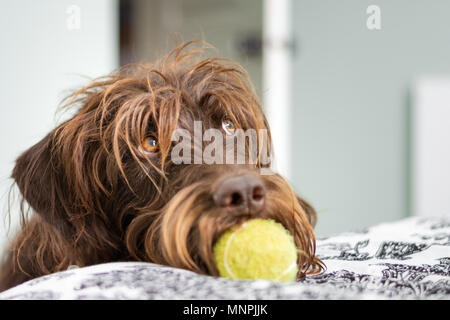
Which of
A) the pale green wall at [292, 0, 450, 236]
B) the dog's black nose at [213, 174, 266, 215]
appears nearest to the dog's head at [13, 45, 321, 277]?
the dog's black nose at [213, 174, 266, 215]

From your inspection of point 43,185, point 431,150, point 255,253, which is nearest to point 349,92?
point 431,150

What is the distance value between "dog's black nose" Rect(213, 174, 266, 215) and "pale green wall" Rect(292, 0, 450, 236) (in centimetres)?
435

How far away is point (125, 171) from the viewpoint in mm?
1613

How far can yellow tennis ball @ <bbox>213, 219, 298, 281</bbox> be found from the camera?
1.08 m

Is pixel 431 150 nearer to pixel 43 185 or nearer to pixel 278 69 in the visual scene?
pixel 278 69

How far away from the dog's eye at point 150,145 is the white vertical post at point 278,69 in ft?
13.0

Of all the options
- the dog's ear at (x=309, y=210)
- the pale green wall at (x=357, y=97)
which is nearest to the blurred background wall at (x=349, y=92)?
the pale green wall at (x=357, y=97)

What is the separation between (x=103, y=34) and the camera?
3898mm

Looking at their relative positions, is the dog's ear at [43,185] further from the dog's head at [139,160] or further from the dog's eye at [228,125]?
the dog's eye at [228,125]

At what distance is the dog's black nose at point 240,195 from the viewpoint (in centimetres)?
117

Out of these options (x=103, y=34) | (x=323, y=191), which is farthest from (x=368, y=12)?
(x=103, y=34)

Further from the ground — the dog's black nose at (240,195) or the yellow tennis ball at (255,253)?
the dog's black nose at (240,195)

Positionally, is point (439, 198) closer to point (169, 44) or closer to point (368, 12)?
point (368, 12)

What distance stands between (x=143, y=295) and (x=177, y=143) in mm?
732
